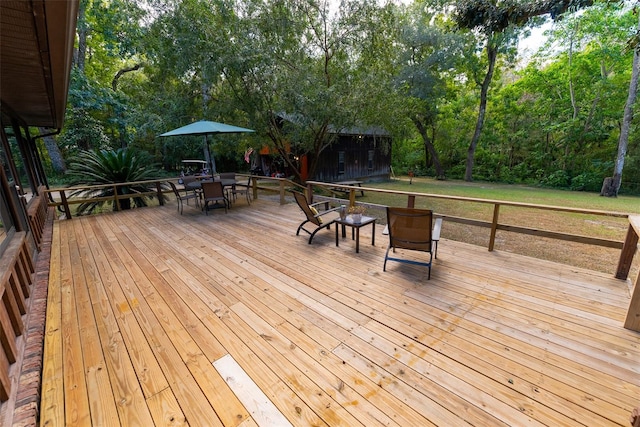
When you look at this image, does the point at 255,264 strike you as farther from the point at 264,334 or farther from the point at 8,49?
the point at 8,49

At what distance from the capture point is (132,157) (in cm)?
734

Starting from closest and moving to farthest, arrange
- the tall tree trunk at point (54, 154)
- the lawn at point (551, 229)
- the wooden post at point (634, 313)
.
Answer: the wooden post at point (634, 313) → the lawn at point (551, 229) → the tall tree trunk at point (54, 154)

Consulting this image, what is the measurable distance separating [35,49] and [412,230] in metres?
3.95

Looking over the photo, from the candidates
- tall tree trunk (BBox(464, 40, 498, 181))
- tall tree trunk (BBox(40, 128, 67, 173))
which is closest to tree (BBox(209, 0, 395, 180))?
tall tree trunk (BBox(40, 128, 67, 173))

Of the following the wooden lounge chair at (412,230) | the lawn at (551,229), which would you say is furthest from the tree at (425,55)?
the wooden lounge chair at (412,230)

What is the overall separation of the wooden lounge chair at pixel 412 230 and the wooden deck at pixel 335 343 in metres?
0.34

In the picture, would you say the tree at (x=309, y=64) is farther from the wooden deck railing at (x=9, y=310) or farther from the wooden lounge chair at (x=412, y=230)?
the wooden deck railing at (x=9, y=310)

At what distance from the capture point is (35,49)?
7.08 feet

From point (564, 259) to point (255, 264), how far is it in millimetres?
5502

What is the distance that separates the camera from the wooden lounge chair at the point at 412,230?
3002 millimetres

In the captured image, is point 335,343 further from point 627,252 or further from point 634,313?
point 627,252

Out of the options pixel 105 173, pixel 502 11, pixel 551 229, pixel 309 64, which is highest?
pixel 502 11

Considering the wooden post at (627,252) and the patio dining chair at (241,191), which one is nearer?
the wooden post at (627,252)

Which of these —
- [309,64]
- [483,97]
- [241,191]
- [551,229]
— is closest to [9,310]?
[241,191]
